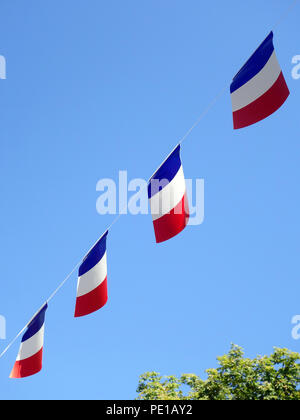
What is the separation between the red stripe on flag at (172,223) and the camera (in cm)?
634

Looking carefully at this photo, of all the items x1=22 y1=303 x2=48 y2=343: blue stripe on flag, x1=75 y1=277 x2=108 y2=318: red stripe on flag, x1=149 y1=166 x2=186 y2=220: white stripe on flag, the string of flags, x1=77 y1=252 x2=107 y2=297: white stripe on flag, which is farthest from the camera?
x1=22 y1=303 x2=48 y2=343: blue stripe on flag

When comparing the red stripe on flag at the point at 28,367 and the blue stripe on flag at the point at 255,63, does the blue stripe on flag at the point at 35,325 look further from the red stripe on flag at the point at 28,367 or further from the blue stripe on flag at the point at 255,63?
the blue stripe on flag at the point at 255,63

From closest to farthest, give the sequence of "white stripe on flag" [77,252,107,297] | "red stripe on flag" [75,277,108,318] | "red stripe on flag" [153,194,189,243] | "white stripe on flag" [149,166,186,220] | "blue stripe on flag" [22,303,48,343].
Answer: "red stripe on flag" [153,194,189,243]
"white stripe on flag" [149,166,186,220]
"red stripe on flag" [75,277,108,318]
"white stripe on flag" [77,252,107,297]
"blue stripe on flag" [22,303,48,343]

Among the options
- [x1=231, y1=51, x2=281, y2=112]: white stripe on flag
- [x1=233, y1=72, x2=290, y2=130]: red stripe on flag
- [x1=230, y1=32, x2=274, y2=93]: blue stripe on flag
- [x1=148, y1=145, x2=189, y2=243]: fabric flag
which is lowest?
[x1=148, y1=145, x2=189, y2=243]: fabric flag

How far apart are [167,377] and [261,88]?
Result: 15.9 meters

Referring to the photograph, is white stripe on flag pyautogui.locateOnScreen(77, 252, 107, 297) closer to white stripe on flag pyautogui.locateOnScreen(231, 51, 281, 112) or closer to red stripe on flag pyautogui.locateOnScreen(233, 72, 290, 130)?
red stripe on flag pyautogui.locateOnScreen(233, 72, 290, 130)

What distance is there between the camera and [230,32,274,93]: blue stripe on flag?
6570 mm

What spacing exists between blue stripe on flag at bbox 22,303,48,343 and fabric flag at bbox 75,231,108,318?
2.36 ft

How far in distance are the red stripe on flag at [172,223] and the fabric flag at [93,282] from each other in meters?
1.22

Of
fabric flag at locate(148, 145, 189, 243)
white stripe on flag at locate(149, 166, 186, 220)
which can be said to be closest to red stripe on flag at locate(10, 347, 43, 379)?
fabric flag at locate(148, 145, 189, 243)

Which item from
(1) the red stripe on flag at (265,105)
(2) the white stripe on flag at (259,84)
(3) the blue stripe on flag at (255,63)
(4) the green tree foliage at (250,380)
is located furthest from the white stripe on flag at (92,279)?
(4) the green tree foliage at (250,380)

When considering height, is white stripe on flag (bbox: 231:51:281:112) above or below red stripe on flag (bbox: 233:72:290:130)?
above
